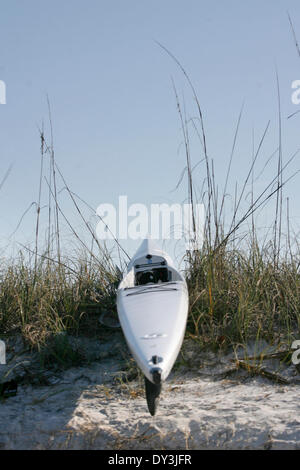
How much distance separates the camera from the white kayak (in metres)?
2.95

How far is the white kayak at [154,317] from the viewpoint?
9.69 feet

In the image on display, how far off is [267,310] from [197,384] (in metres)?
1.07

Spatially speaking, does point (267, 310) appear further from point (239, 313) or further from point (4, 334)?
point (4, 334)

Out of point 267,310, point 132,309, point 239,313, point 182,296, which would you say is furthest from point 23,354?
point 267,310

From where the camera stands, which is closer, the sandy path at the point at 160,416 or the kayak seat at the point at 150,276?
the sandy path at the point at 160,416

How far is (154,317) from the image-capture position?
354cm

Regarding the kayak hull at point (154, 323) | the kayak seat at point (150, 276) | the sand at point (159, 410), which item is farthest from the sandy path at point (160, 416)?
the kayak seat at point (150, 276)

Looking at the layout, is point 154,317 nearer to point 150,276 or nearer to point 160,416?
point 160,416

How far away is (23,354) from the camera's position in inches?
179

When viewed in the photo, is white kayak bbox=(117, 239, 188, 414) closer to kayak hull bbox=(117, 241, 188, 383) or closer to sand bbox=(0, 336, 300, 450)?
kayak hull bbox=(117, 241, 188, 383)

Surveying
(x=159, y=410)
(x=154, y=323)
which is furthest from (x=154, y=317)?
(x=159, y=410)

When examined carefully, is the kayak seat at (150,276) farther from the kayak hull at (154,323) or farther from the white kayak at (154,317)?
the kayak hull at (154,323)

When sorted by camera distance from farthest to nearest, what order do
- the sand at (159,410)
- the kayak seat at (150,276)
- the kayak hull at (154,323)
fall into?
the kayak seat at (150,276) < the sand at (159,410) < the kayak hull at (154,323)

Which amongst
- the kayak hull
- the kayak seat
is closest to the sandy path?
the kayak hull
